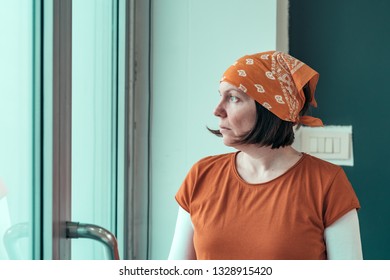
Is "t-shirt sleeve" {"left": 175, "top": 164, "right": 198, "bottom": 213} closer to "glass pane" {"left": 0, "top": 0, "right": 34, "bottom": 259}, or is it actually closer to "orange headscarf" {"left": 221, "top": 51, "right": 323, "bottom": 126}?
"orange headscarf" {"left": 221, "top": 51, "right": 323, "bottom": 126}

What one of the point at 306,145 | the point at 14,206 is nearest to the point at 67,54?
the point at 14,206

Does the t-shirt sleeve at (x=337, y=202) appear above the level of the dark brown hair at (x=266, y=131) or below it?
below

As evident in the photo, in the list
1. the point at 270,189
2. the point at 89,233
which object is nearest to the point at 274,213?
the point at 270,189

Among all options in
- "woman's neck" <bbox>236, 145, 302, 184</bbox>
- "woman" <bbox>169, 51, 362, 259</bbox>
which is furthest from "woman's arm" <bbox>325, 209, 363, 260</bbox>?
"woman's neck" <bbox>236, 145, 302, 184</bbox>

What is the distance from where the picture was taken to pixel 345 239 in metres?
1.28

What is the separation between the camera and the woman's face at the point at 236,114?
51.2 inches

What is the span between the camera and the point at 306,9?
6.41 ft

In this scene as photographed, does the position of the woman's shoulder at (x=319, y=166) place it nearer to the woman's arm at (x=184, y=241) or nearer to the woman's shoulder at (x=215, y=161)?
the woman's shoulder at (x=215, y=161)

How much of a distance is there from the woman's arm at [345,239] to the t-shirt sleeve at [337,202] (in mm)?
12

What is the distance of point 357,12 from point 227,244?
989 mm

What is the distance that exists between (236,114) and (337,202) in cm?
28

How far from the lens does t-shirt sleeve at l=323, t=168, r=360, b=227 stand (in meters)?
1.28

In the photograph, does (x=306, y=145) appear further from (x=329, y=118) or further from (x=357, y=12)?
(x=357, y=12)

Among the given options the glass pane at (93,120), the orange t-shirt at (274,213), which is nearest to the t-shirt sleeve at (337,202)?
the orange t-shirt at (274,213)
